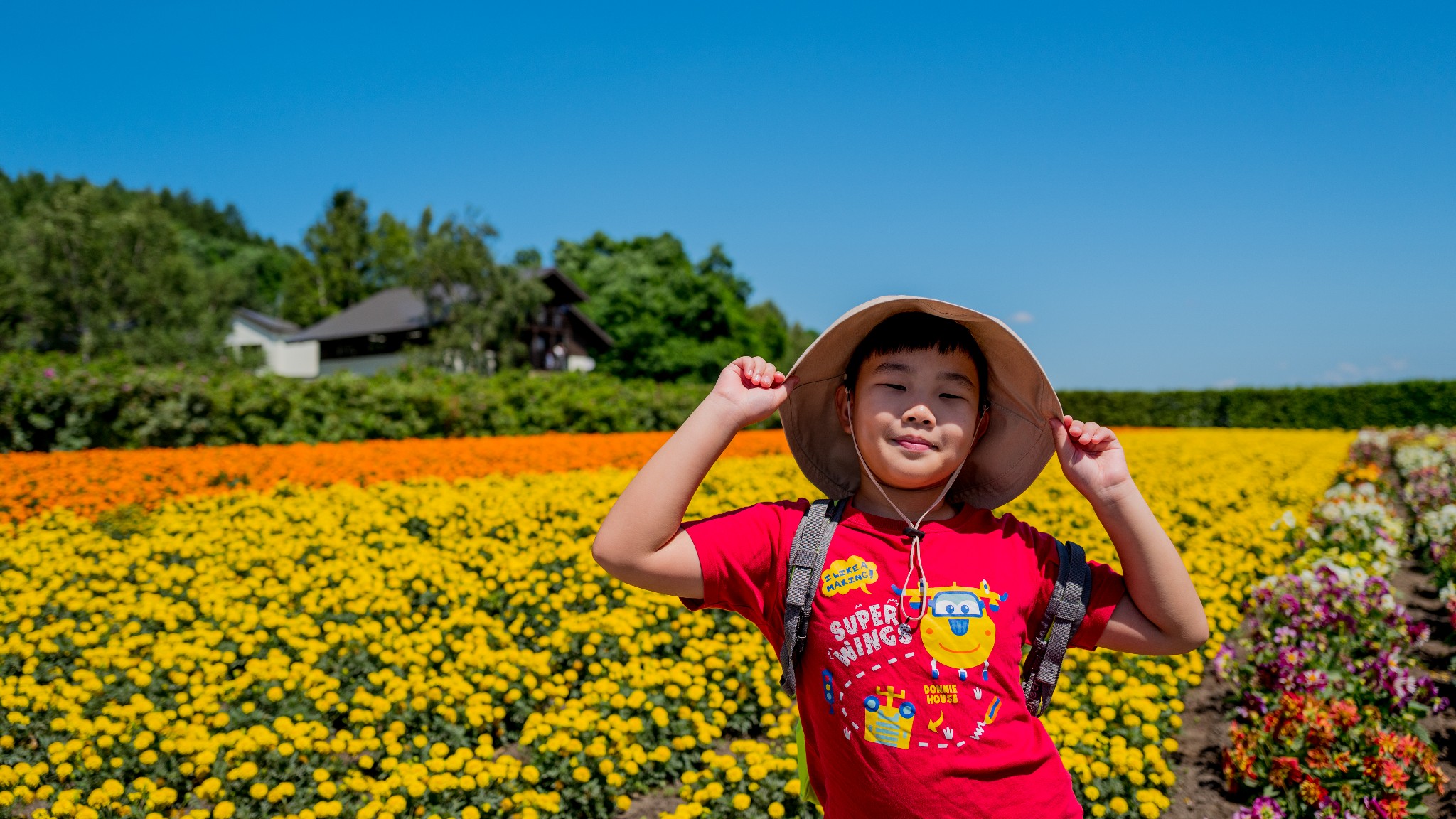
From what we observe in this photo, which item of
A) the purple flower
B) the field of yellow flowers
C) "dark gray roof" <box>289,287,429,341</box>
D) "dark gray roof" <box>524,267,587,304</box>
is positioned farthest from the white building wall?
the purple flower

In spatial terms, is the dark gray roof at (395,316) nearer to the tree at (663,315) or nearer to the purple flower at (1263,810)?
the tree at (663,315)

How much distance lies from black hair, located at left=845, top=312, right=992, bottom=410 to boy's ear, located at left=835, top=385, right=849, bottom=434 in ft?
0.08

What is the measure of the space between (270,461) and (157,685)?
557 centimetres

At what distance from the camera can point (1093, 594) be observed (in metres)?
1.38

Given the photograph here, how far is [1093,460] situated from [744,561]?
0.57 m

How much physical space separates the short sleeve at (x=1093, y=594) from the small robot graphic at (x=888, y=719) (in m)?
0.27

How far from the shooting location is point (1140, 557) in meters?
1.30

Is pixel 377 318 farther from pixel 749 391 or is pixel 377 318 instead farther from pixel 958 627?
pixel 958 627

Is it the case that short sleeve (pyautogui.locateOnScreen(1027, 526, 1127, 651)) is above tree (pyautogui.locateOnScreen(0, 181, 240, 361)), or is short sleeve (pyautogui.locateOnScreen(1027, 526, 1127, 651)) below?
below

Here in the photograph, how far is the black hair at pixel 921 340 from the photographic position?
140 cm

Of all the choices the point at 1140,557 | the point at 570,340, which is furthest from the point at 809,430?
the point at 570,340

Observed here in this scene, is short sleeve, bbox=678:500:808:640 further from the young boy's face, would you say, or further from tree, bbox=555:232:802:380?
tree, bbox=555:232:802:380

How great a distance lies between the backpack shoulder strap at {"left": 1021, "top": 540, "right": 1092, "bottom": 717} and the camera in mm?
1344

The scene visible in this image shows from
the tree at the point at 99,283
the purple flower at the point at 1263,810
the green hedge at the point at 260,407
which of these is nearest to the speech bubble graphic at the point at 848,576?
the purple flower at the point at 1263,810
